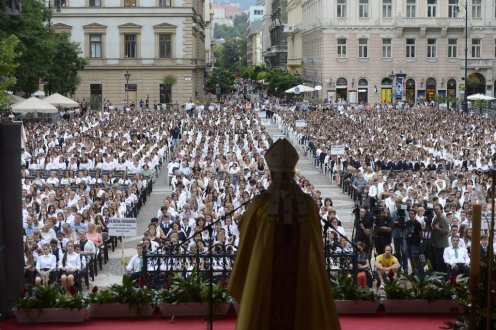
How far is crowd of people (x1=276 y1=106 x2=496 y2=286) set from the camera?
61.6 ft

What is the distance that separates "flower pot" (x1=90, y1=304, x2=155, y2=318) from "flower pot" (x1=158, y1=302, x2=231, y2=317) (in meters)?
0.17

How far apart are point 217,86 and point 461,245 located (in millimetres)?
79867

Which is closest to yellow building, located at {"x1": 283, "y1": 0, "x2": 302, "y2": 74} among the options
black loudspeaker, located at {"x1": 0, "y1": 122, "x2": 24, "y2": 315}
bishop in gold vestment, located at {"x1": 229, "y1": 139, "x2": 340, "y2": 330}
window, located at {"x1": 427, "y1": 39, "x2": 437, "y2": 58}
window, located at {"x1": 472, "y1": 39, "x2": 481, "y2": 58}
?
window, located at {"x1": 427, "y1": 39, "x2": 437, "y2": 58}

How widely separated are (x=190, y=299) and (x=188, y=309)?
0.13 meters

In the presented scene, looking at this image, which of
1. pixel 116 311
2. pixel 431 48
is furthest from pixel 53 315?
pixel 431 48

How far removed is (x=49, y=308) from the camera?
1087 cm

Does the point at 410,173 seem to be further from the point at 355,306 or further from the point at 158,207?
the point at 355,306

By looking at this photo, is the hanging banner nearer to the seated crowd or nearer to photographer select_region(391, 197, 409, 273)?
the seated crowd

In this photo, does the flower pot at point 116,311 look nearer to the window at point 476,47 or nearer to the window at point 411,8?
the window at point 411,8

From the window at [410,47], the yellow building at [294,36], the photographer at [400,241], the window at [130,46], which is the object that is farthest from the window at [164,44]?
the photographer at [400,241]

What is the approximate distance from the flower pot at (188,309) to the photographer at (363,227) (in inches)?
356

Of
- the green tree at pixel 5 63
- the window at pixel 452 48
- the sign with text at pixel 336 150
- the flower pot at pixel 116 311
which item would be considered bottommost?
the flower pot at pixel 116 311

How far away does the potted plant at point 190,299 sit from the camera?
36.1 ft

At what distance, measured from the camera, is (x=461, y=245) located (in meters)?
18.1
